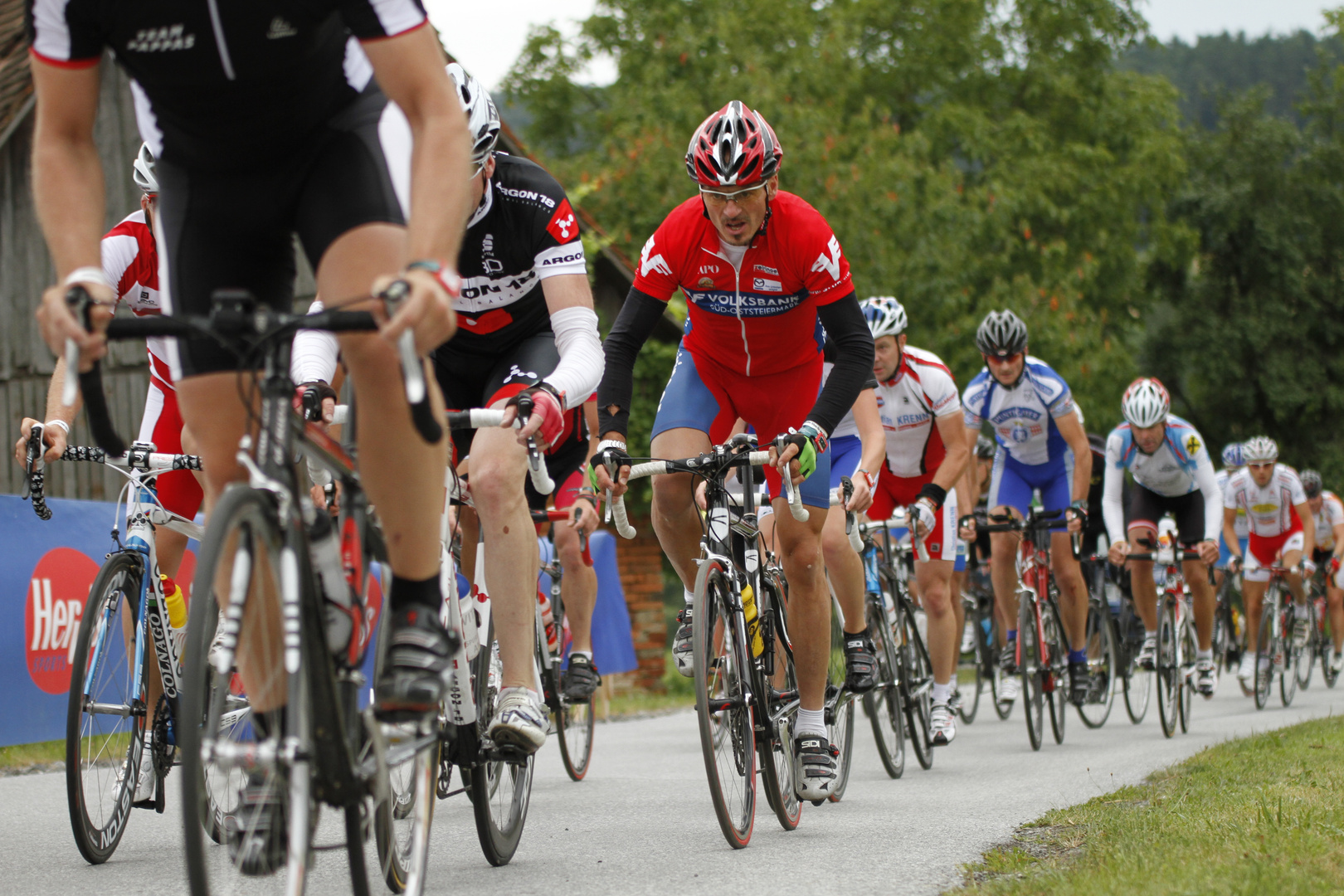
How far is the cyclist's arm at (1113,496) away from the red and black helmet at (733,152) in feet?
19.5

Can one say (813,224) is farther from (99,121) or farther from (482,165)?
(99,121)

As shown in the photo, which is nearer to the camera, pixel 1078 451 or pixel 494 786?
pixel 494 786

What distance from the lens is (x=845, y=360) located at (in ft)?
19.4

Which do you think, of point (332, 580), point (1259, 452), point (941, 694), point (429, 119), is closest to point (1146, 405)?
point (941, 694)

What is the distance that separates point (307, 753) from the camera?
9.06 feet

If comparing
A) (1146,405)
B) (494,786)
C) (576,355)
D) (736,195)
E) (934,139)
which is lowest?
(494,786)

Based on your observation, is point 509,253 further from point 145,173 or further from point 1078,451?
point 1078,451

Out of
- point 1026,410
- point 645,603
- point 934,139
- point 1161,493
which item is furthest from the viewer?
point 934,139

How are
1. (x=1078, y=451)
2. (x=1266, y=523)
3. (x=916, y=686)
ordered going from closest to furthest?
(x=916, y=686), (x=1078, y=451), (x=1266, y=523)

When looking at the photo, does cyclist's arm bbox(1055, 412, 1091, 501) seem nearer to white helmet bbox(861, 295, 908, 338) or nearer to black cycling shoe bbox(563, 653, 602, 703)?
white helmet bbox(861, 295, 908, 338)

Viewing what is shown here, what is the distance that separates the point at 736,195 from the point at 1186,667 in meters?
6.77

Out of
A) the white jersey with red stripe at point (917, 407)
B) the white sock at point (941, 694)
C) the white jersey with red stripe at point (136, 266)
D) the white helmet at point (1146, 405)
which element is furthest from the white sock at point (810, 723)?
the white helmet at point (1146, 405)

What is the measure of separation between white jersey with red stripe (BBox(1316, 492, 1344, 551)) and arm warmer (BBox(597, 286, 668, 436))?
594 inches

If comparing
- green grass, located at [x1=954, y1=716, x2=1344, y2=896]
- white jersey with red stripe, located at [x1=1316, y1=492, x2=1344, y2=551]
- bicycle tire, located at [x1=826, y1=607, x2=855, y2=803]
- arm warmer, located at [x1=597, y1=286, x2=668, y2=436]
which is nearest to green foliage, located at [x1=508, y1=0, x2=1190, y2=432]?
white jersey with red stripe, located at [x1=1316, y1=492, x2=1344, y2=551]
